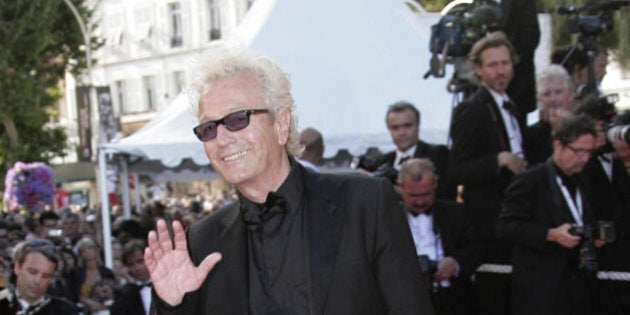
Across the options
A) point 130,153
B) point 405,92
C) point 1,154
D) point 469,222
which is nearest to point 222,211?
point 469,222

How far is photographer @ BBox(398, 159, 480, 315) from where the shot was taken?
241 inches

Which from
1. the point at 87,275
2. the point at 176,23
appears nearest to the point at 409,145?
the point at 87,275

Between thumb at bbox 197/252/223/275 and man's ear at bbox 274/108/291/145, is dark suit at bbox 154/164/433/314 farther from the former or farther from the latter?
man's ear at bbox 274/108/291/145

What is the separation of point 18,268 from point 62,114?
154 ft

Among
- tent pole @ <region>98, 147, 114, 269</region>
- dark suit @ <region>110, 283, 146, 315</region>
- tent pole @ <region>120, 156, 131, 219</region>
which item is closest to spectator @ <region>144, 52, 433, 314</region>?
dark suit @ <region>110, 283, 146, 315</region>

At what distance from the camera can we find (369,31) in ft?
38.7

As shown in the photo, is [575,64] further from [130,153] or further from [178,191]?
[178,191]

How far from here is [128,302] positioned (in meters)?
8.03

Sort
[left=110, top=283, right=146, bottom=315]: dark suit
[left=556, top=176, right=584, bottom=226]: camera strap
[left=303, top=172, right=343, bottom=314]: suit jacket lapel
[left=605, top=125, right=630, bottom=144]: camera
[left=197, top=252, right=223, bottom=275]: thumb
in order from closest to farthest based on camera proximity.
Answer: [left=303, top=172, right=343, bottom=314]: suit jacket lapel < [left=197, top=252, right=223, bottom=275]: thumb < [left=605, top=125, right=630, bottom=144]: camera < [left=556, top=176, right=584, bottom=226]: camera strap < [left=110, top=283, right=146, bottom=315]: dark suit

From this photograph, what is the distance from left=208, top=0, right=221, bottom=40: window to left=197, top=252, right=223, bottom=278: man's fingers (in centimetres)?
4031

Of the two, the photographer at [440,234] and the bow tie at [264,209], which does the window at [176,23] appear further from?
the bow tie at [264,209]

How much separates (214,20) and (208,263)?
4081 centimetres

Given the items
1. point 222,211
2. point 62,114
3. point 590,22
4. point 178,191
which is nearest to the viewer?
point 222,211

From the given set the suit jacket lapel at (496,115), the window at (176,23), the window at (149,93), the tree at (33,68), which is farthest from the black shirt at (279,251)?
the window at (149,93)
